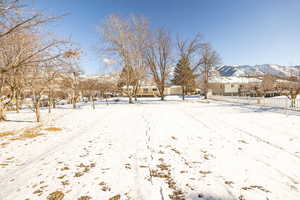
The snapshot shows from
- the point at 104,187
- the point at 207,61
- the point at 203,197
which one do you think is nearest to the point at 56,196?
the point at 104,187

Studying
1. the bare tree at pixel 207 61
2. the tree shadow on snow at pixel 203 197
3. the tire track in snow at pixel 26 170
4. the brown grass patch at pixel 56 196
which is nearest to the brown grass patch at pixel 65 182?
the brown grass patch at pixel 56 196

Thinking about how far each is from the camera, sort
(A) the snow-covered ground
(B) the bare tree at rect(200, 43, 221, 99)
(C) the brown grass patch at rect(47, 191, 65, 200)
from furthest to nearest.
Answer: (B) the bare tree at rect(200, 43, 221, 99) < (A) the snow-covered ground < (C) the brown grass patch at rect(47, 191, 65, 200)

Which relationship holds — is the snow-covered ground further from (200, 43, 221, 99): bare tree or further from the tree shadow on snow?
(200, 43, 221, 99): bare tree

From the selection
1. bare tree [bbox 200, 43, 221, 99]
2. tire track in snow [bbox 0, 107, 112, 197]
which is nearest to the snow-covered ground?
tire track in snow [bbox 0, 107, 112, 197]

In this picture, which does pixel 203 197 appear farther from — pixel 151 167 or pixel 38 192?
pixel 38 192

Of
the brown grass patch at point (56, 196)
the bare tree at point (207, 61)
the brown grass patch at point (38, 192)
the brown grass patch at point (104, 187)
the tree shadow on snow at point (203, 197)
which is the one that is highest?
the bare tree at point (207, 61)

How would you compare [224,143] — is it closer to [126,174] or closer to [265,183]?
[265,183]

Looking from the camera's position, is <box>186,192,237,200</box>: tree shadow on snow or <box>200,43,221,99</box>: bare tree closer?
<box>186,192,237,200</box>: tree shadow on snow

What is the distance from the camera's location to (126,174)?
9.96 feet

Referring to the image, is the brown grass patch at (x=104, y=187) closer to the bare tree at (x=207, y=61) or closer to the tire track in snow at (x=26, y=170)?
the tire track in snow at (x=26, y=170)

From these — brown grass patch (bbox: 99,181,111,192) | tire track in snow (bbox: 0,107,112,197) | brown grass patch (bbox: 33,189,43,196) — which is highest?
tire track in snow (bbox: 0,107,112,197)

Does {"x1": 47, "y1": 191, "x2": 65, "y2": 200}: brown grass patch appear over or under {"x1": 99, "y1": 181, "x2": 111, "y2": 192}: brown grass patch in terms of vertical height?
over

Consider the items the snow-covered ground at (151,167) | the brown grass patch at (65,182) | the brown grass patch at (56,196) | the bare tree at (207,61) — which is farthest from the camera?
the bare tree at (207,61)

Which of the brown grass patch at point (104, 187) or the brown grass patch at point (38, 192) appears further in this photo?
the brown grass patch at point (104, 187)
